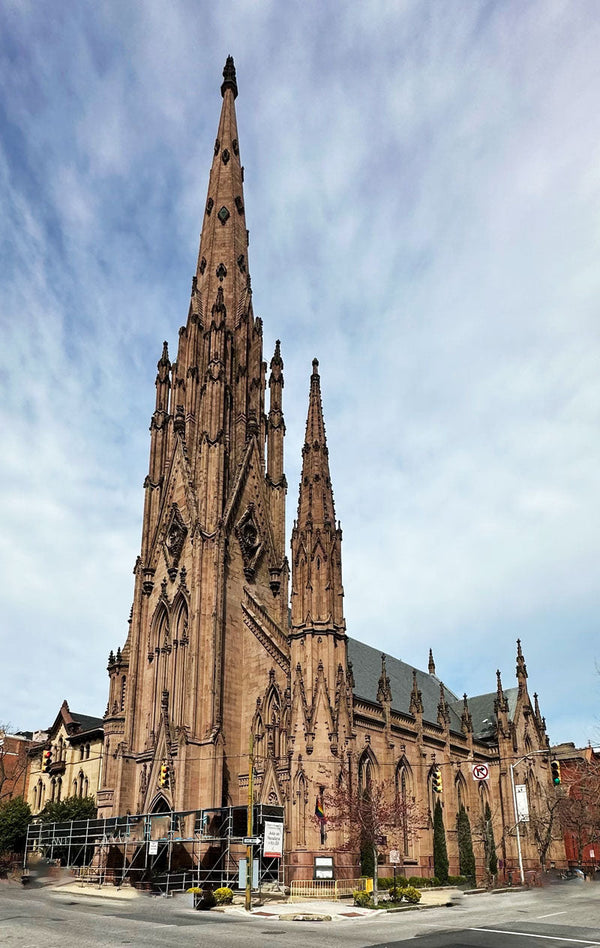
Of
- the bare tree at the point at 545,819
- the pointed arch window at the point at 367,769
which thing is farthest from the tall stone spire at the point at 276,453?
the bare tree at the point at 545,819

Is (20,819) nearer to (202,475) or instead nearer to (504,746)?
(202,475)

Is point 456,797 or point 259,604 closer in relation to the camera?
point 259,604

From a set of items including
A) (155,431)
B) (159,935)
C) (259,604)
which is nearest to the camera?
(159,935)

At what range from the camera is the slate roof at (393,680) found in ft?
183

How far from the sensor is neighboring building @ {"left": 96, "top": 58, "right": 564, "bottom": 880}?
Result: 4231 cm

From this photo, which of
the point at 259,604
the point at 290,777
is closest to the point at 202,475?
the point at 259,604

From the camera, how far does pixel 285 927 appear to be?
2420 centimetres

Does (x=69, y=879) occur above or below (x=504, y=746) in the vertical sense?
below

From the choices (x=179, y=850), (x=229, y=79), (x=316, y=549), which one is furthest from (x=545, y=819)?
(x=229, y=79)

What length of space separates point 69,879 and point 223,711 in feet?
48.9

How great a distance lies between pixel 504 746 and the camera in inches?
2472

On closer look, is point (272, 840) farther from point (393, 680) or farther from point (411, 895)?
point (393, 680)

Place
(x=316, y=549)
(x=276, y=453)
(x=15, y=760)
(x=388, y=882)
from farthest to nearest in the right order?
(x=15, y=760), (x=276, y=453), (x=316, y=549), (x=388, y=882)

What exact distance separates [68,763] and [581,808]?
40758mm
